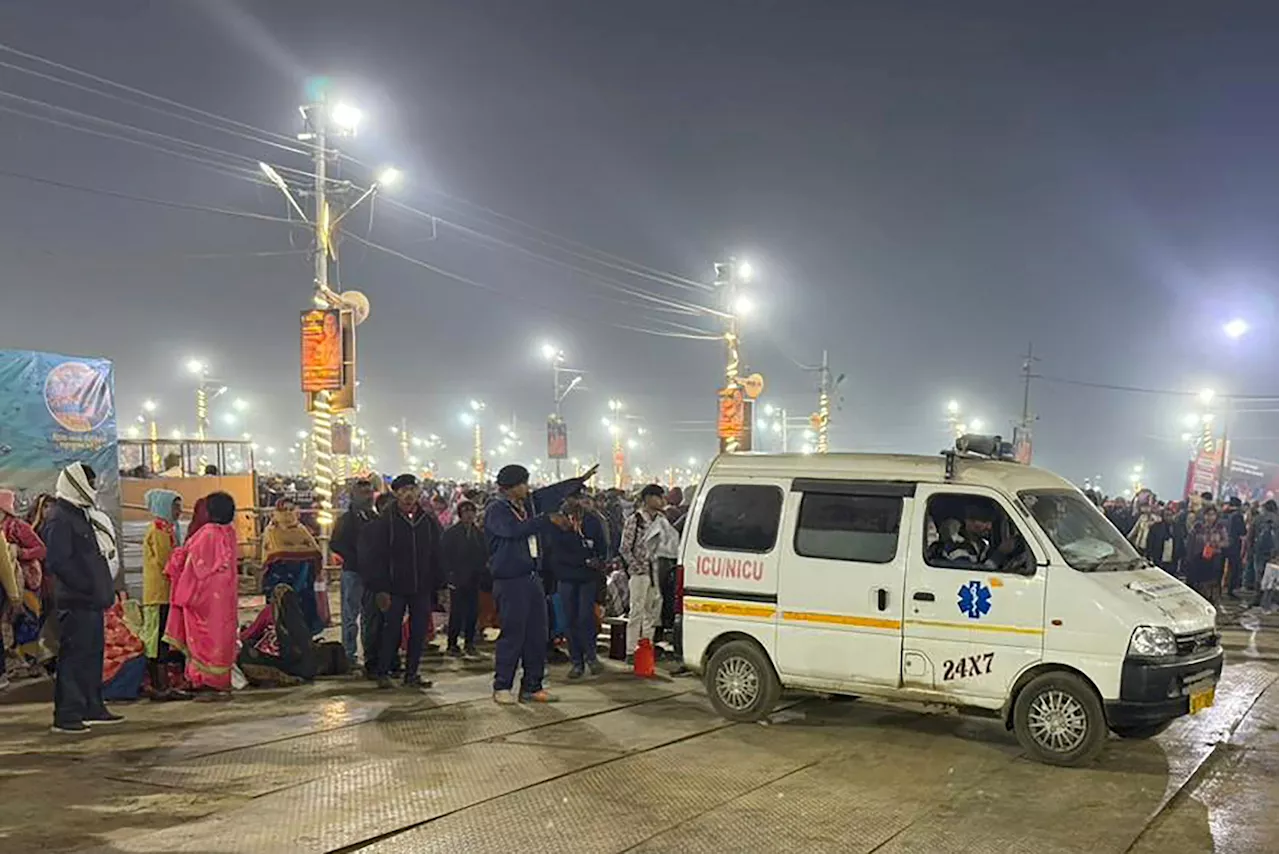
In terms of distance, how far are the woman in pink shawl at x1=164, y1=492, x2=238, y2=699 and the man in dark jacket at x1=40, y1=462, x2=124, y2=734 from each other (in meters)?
1.03

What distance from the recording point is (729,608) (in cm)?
859

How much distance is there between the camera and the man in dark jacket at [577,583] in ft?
35.3

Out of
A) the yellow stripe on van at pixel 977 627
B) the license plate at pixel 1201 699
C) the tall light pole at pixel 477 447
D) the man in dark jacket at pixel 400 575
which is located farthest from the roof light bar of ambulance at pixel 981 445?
the tall light pole at pixel 477 447

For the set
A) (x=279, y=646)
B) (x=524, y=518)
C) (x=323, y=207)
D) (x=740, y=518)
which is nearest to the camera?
(x=740, y=518)

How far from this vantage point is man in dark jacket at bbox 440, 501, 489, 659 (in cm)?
1181

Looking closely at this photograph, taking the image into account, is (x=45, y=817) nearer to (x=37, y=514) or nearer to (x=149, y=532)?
(x=149, y=532)

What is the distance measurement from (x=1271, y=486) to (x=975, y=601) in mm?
41782

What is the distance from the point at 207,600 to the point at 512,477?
2925 millimetres

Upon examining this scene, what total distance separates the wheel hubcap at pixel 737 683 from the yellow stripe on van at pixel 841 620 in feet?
1.99

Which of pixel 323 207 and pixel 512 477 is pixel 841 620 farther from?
pixel 323 207

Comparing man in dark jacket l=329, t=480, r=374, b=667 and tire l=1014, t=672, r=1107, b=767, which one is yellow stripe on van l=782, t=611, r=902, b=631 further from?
man in dark jacket l=329, t=480, r=374, b=667

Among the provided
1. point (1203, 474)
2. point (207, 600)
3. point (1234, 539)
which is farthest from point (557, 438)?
point (207, 600)

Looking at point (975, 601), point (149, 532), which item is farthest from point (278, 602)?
point (975, 601)

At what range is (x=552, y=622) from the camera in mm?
12023
